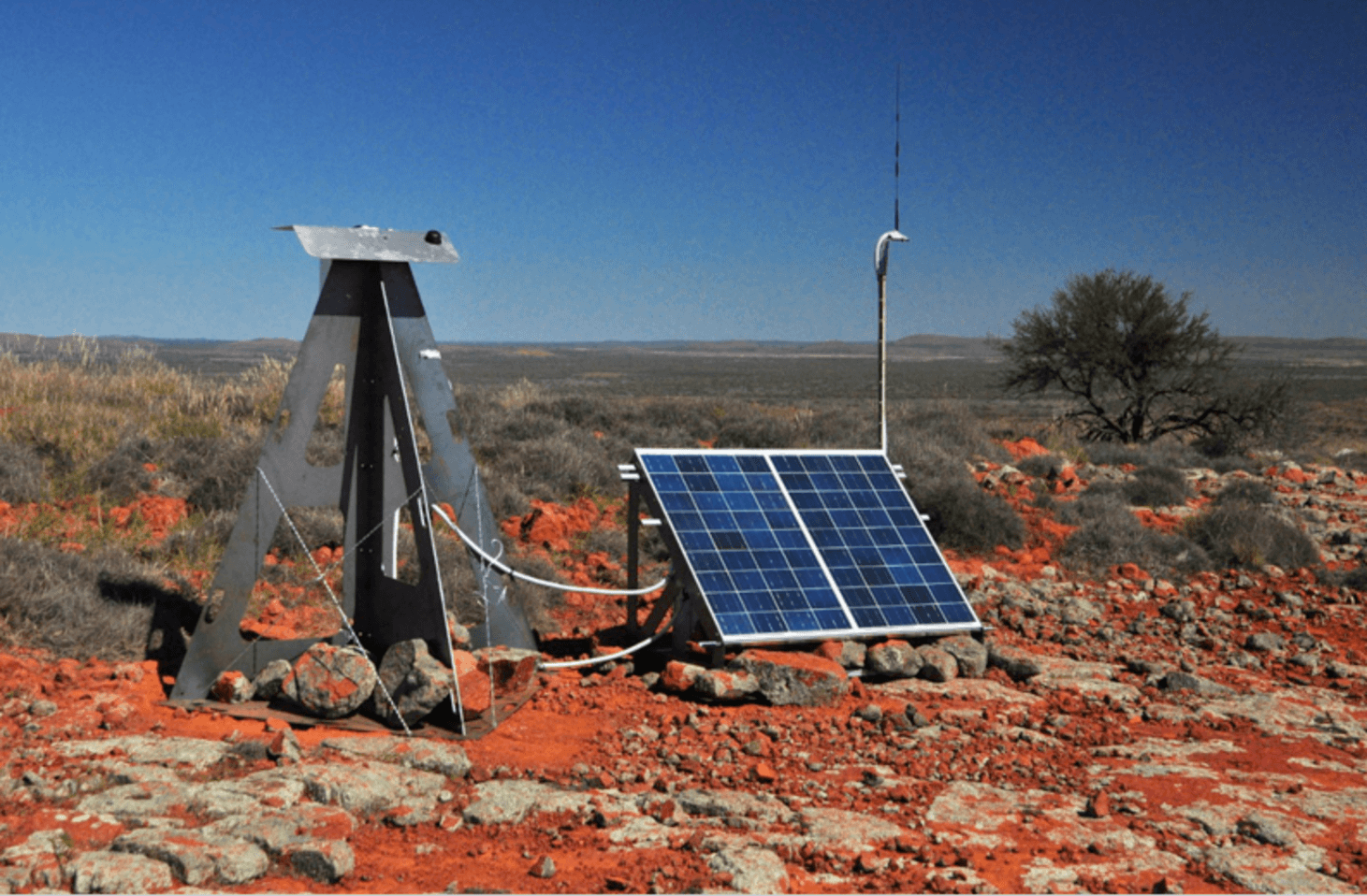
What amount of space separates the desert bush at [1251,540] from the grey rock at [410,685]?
877 centimetres

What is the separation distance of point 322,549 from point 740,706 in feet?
15.1

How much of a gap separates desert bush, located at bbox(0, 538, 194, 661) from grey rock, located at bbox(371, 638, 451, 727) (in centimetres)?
198

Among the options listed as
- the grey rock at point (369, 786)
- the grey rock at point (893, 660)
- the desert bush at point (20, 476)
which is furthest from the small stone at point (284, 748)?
the desert bush at point (20, 476)

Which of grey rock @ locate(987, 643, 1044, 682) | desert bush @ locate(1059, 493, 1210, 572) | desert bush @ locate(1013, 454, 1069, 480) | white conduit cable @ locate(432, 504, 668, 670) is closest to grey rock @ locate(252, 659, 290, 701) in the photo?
white conduit cable @ locate(432, 504, 668, 670)

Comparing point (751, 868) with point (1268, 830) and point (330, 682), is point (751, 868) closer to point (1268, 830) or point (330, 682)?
point (1268, 830)

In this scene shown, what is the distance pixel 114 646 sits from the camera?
275 inches

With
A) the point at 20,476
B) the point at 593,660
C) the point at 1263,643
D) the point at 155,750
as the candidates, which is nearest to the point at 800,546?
the point at 593,660

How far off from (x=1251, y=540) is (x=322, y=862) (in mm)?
10436

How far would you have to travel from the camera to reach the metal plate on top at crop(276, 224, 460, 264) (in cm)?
633

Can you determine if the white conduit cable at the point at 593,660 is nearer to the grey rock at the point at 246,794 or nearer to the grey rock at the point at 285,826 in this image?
the grey rock at the point at 246,794

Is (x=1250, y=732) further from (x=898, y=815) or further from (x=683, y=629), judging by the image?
(x=683, y=629)

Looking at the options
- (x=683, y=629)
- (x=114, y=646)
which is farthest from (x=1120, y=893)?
(x=114, y=646)

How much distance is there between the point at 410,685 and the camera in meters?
6.13

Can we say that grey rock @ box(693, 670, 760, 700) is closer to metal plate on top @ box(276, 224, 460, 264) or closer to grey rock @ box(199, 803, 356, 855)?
grey rock @ box(199, 803, 356, 855)
